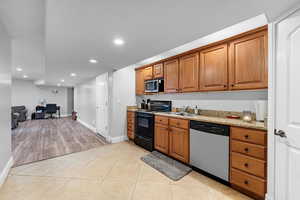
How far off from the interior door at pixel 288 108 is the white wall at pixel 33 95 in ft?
37.1

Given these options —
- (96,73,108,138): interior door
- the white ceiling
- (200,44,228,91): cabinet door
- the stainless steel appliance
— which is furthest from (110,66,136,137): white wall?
(200,44,228,91): cabinet door

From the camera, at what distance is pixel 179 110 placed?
3379mm

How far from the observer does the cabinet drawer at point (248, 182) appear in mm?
1606

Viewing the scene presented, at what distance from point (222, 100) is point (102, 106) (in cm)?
370

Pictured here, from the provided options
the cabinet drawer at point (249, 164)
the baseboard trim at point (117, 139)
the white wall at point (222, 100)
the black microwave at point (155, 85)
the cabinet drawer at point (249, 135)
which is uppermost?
the black microwave at point (155, 85)

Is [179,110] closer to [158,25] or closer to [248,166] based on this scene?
[248,166]

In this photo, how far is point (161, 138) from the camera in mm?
2990

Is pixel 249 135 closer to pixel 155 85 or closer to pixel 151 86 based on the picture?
pixel 155 85

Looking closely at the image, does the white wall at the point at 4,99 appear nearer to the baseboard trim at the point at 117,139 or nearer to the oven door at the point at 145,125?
the baseboard trim at the point at 117,139

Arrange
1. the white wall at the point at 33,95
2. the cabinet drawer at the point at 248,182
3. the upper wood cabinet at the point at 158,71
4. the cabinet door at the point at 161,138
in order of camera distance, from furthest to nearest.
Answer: the white wall at the point at 33,95 → the upper wood cabinet at the point at 158,71 → the cabinet door at the point at 161,138 → the cabinet drawer at the point at 248,182

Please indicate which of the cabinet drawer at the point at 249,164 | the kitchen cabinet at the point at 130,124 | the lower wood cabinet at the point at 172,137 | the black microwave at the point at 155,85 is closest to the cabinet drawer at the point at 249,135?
the cabinet drawer at the point at 249,164

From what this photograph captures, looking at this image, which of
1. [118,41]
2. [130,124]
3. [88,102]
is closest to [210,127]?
[118,41]

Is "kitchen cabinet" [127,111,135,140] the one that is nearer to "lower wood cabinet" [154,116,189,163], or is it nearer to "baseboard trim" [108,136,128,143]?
"baseboard trim" [108,136,128,143]

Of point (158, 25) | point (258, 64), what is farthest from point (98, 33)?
point (258, 64)
